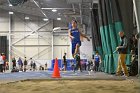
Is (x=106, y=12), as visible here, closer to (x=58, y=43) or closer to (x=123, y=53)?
(x=123, y=53)

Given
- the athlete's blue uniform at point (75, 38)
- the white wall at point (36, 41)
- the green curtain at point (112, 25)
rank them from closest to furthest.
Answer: the athlete's blue uniform at point (75, 38) < the green curtain at point (112, 25) < the white wall at point (36, 41)

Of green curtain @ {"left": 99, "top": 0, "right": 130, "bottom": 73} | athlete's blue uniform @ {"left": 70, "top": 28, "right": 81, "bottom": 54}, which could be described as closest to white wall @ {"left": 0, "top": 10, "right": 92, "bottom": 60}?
green curtain @ {"left": 99, "top": 0, "right": 130, "bottom": 73}

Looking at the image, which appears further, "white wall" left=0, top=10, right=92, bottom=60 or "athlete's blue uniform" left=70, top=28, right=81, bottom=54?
"white wall" left=0, top=10, right=92, bottom=60

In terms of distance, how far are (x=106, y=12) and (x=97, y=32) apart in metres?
10.6

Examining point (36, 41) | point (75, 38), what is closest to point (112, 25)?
point (75, 38)

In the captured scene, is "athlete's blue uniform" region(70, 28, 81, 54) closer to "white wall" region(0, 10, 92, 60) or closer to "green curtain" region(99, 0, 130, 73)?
"green curtain" region(99, 0, 130, 73)

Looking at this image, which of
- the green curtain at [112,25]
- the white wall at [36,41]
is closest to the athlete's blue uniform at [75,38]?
the green curtain at [112,25]

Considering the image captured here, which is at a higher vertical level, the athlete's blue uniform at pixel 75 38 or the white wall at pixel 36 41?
the white wall at pixel 36 41

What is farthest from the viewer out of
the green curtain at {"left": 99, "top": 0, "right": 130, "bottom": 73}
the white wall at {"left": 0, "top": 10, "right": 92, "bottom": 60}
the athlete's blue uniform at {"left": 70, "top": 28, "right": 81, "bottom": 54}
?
the white wall at {"left": 0, "top": 10, "right": 92, "bottom": 60}

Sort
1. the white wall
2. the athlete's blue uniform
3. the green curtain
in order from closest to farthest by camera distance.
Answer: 1. the athlete's blue uniform
2. the green curtain
3. the white wall

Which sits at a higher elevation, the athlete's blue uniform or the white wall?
the white wall

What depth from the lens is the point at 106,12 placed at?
17.7m

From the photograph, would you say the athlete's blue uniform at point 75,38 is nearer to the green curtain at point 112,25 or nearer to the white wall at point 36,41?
the green curtain at point 112,25

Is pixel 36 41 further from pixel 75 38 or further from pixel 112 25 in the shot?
pixel 75 38
